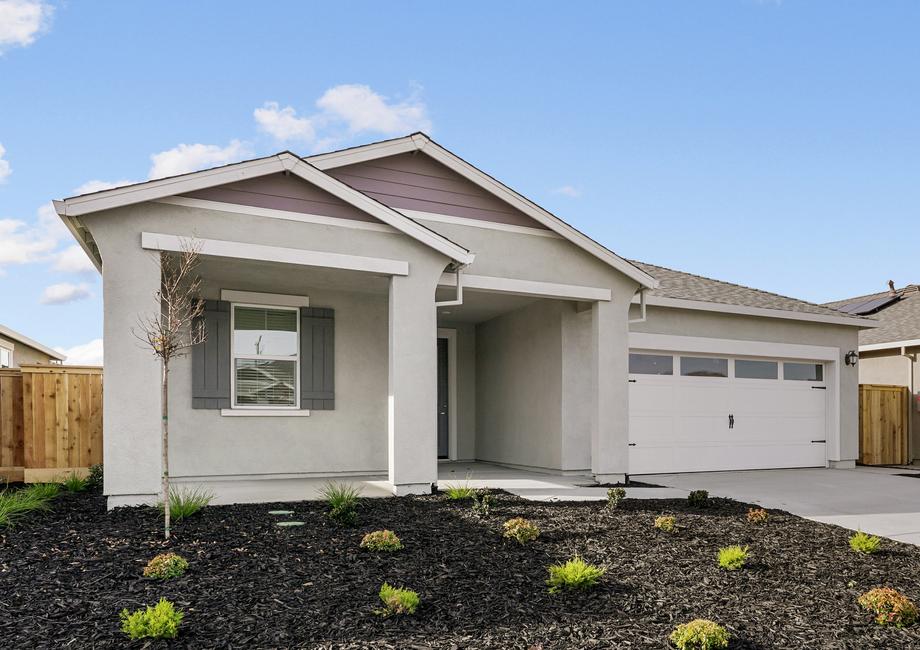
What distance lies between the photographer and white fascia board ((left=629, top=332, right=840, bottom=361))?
1188 centimetres

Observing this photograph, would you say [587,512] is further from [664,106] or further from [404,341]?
[664,106]

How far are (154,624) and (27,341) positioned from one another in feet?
63.0

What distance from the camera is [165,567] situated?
4.80m

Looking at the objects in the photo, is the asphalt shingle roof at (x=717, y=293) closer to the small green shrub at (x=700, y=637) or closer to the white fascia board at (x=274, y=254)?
the white fascia board at (x=274, y=254)

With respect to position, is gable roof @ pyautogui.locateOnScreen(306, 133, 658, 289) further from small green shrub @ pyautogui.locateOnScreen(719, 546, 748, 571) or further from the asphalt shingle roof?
small green shrub @ pyautogui.locateOnScreen(719, 546, 748, 571)

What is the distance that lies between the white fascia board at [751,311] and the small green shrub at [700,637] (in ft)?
24.2

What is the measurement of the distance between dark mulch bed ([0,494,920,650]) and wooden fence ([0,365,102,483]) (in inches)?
115

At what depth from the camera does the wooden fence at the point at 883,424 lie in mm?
14758

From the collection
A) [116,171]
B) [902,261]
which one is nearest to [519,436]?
[116,171]

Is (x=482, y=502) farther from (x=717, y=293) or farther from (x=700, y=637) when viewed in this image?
(x=717, y=293)

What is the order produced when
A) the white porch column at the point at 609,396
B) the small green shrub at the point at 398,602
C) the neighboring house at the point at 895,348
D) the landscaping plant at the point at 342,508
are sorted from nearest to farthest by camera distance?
the small green shrub at the point at 398,602 → the landscaping plant at the point at 342,508 → the white porch column at the point at 609,396 → the neighboring house at the point at 895,348

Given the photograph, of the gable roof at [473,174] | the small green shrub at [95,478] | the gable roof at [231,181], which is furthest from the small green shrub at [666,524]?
the small green shrub at [95,478]

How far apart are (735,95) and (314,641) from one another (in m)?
12.2

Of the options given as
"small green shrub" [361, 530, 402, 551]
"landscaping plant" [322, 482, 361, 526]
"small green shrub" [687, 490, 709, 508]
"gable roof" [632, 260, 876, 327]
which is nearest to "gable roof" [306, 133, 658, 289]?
"gable roof" [632, 260, 876, 327]
